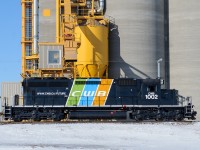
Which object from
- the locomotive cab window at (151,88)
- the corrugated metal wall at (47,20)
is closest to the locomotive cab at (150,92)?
the locomotive cab window at (151,88)

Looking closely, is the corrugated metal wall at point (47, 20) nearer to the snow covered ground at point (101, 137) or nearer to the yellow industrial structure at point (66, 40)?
the yellow industrial structure at point (66, 40)

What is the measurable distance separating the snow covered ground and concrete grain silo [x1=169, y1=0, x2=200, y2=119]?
16.4 m

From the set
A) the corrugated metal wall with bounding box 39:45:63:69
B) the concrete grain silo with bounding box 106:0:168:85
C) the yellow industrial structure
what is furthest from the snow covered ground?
the concrete grain silo with bounding box 106:0:168:85

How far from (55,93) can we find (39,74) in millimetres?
8576

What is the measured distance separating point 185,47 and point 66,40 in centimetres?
1123

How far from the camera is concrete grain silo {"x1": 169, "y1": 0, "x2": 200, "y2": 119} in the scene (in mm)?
41219

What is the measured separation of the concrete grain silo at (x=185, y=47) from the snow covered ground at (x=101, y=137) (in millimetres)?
16408

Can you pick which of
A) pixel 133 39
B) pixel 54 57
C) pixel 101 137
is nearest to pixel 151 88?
pixel 133 39

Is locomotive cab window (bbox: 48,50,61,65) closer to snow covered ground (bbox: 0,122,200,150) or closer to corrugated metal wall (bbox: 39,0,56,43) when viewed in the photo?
corrugated metal wall (bbox: 39,0,56,43)

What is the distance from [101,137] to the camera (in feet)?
63.6

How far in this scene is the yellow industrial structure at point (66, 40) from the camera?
3638cm

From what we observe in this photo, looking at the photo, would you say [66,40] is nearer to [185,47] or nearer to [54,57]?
[54,57]

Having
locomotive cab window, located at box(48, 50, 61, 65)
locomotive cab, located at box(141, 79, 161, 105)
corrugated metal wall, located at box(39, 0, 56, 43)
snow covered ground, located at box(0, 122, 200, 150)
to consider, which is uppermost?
corrugated metal wall, located at box(39, 0, 56, 43)

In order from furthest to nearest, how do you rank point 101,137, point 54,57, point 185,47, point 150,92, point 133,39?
point 185,47 → point 133,39 → point 54,57 → point 150,92 → point 101,137
